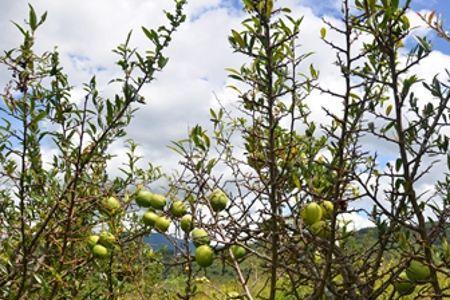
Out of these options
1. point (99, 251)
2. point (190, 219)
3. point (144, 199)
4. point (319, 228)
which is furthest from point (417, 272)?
point (99, 251)

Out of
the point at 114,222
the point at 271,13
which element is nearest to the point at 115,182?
the point at 114,222

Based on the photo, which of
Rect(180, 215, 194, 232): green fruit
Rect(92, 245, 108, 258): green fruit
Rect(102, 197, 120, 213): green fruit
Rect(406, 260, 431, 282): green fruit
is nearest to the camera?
Rect(406, 260, 431, 282): green fruit

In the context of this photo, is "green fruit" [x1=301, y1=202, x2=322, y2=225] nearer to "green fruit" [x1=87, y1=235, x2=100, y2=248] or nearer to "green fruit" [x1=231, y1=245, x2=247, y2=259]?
"green fruit" [x1=231, y1=245, x2=247, y2=259]

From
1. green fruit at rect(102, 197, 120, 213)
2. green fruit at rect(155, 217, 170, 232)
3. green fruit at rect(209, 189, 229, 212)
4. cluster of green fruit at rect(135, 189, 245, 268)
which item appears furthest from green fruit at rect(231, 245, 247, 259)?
green fruit at rect(102, 197, 120, 213)

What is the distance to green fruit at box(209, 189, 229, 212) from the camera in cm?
216

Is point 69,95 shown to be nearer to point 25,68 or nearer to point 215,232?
point 25,68

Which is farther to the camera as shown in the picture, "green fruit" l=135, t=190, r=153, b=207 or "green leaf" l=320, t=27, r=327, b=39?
"green fruit" l=135, t=190, r=153, b=207

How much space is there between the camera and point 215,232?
1.99m

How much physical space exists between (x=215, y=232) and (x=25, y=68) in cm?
106

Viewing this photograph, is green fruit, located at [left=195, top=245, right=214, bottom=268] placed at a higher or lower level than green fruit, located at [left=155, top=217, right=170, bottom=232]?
lower

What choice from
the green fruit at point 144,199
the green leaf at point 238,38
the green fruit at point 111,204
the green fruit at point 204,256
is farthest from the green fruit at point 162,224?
the green leaf at point 238,38

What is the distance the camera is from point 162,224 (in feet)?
7.32

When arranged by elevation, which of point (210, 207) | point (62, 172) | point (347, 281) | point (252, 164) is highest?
point (62, 172)

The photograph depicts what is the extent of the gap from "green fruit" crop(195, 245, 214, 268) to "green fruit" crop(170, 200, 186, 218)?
0.79ft
